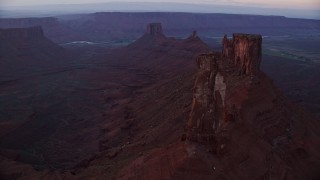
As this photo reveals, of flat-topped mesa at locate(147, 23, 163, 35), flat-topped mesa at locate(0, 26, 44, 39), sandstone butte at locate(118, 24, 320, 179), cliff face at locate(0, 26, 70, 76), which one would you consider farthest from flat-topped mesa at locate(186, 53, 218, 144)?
flat-topped mesa at locate(147, 23, 163, 35)

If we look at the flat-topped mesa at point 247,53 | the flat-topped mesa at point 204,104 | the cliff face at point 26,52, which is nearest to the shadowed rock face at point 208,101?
the flat-topped mesa at point 204,104

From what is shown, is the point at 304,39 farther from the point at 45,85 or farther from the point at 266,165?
the point at 266,165

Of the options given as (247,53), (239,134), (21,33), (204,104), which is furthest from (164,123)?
(21,33)

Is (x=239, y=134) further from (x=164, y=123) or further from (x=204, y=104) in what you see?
(x=164, y=123)

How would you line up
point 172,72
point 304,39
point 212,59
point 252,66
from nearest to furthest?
point 212,59
point 252,66
point 172,72
point 304,39

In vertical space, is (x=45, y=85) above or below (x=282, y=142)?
below

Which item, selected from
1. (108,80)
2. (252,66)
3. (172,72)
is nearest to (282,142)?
(252,66)
